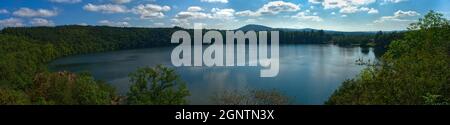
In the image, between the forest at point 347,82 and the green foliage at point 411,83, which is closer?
the green foliage at point 411,83

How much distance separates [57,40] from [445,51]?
37.1 metres

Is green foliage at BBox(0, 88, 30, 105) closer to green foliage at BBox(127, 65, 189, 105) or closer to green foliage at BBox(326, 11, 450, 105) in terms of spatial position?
green foliage at BBox(127, 65, 189, 105)

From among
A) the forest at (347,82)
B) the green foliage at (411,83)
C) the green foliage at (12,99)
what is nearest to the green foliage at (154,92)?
the forest at (347,82)

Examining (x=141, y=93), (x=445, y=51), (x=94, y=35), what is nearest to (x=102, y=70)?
(x=94, y=35)

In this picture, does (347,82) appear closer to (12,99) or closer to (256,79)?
(12,99)

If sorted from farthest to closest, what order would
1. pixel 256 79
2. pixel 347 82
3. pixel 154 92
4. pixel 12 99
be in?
pixel 256 79, pixel 347 82, pixel 154 92, pixel 12 99

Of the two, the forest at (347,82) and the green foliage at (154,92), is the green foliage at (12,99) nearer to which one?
the forest at (347,82)

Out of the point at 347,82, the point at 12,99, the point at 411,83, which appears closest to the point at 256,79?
the point at 347,82

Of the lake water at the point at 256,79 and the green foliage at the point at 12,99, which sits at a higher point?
the green foliage at the point at 12,99

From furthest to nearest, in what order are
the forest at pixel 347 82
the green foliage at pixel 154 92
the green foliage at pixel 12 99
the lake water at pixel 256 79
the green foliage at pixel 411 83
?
the lake water at pixel 256 79, the green foliage at pixel 154 92, the forest at pixel 347 82, the green foliage at pixel 411 83, the green foliage at pixel 12 99

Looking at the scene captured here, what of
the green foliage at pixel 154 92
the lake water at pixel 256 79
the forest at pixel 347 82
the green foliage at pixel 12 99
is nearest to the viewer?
the green foliage at pixel 12 99

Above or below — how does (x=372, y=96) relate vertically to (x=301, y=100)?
above
